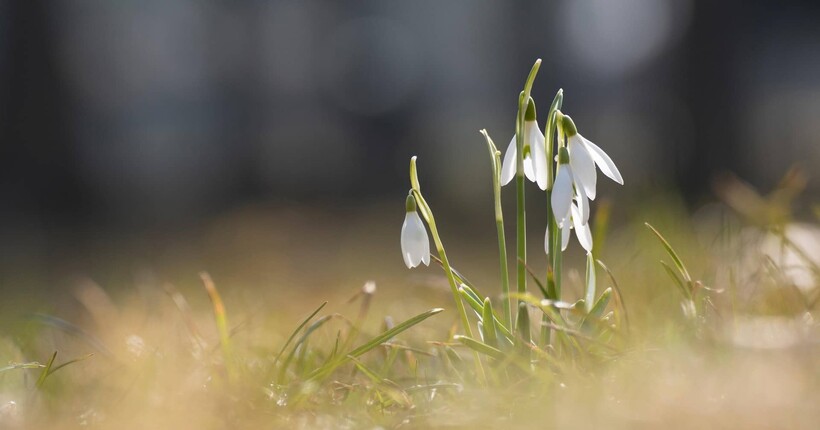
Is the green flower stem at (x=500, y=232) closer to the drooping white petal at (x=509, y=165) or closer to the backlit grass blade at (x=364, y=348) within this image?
the drooping white petal at (x=509, y=165)

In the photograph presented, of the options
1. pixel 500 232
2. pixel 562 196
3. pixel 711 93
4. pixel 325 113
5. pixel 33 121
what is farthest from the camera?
pixel 325 113

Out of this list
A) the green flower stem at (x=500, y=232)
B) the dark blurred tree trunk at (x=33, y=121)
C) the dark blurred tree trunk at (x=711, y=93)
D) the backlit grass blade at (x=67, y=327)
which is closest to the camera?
the green flower stem at (x=500, y=232)

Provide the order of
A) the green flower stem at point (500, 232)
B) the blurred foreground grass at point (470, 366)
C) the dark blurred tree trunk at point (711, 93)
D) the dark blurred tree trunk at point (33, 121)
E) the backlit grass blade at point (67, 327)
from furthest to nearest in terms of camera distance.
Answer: the dark blurred tree trunk at point (33, 121), the dark blurred tree trunk at point (711, 93), the backlit grass blade at point (67, 327), the green flower stem at point (500, 232), the blurred foreground grass at point (470, 366)

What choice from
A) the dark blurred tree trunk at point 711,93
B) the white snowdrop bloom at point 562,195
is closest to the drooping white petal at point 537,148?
the white snowdrop bloom at point 562,195

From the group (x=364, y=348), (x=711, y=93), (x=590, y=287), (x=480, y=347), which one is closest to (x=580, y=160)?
(x=590, y=287)

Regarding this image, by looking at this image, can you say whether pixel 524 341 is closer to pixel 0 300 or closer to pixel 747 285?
pixel 747 285

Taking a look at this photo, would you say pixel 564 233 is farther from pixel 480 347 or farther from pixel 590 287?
pixel 480 347
